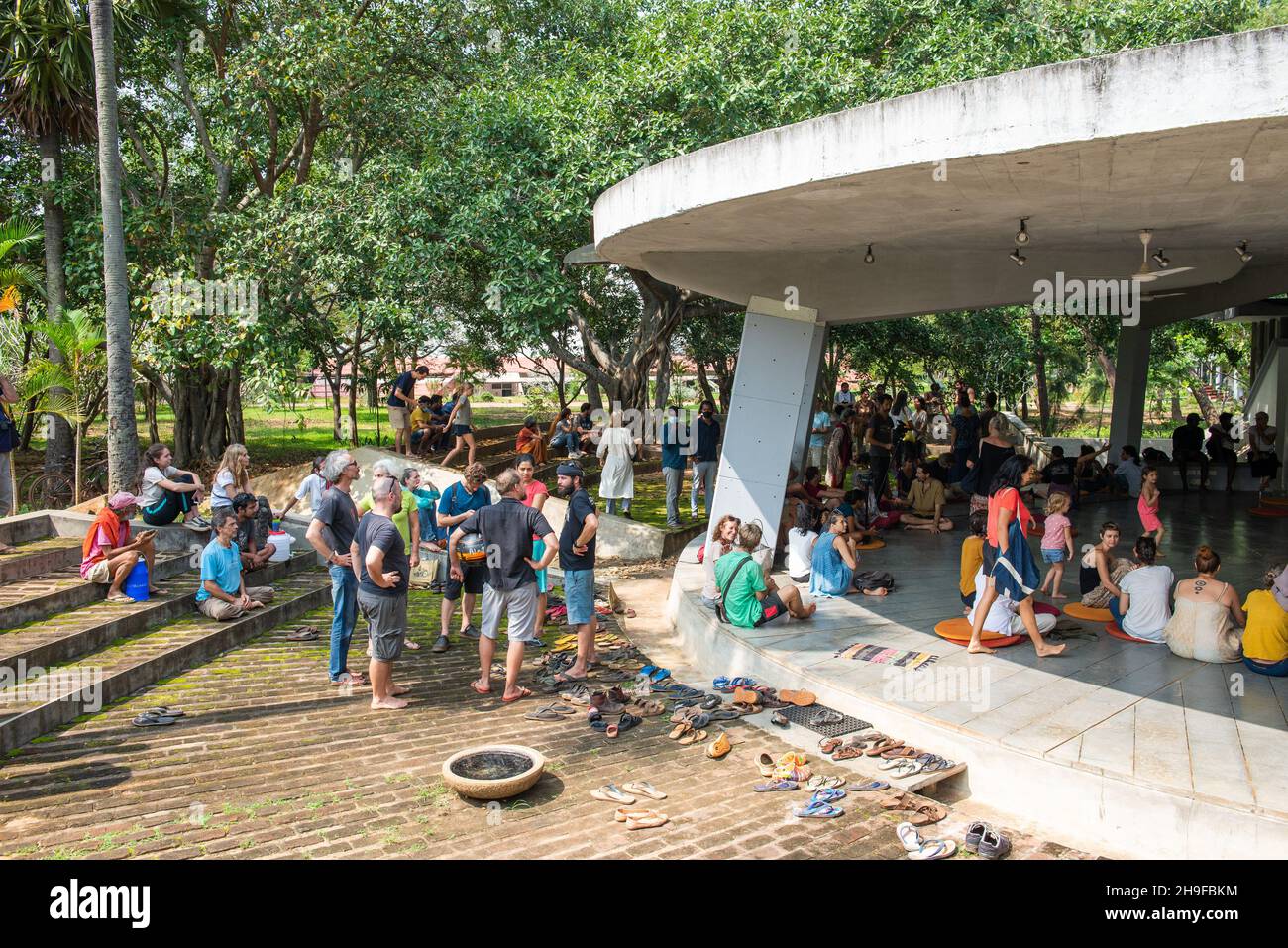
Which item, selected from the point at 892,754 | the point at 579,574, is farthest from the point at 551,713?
the point at 892,754

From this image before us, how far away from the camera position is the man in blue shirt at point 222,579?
346 inches

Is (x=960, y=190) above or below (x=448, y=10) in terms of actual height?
below

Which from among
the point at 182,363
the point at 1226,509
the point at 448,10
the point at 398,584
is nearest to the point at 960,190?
the point at 398,584

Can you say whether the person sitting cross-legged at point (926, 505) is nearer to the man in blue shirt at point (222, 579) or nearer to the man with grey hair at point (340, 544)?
the man with grey hair at point (340, 544)

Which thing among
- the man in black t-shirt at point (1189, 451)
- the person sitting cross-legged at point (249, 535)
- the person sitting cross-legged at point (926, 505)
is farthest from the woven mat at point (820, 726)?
the man in black t-shirt at point (1189, 451)

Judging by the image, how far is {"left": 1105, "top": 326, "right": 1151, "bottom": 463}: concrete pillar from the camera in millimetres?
17141

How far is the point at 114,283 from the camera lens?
11.3 metres

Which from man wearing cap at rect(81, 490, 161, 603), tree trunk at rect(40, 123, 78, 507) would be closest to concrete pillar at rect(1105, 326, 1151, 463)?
man wearing cap at rect(81, 490, 161, 603)

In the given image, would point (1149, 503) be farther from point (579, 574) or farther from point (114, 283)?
point (114, 283)

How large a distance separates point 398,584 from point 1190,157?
5.78m

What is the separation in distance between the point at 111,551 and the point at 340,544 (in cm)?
280

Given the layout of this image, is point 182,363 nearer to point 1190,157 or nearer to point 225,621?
point 225,621

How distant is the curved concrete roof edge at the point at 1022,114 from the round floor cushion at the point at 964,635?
4.08m

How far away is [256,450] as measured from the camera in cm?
2395
